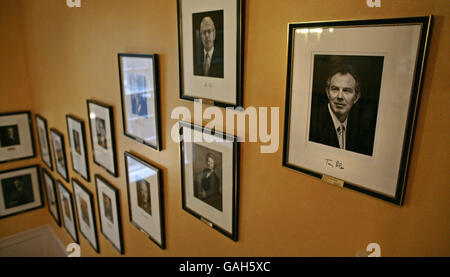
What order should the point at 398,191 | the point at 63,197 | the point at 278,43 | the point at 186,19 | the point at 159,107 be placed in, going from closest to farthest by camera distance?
the point at 398,191
the point at 278,43
the point at 186,19
the point at 159,107
the point at 63,197

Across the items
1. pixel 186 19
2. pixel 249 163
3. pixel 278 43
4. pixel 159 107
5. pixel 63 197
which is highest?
pixel 186 19

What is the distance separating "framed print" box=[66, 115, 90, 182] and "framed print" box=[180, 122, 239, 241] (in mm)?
1198

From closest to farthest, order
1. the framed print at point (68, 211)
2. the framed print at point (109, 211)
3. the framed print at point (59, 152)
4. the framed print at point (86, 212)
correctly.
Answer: the framed print at point (109, 211)
the framed print at point (86, 212)
the framed print at point (59, 152)
the framed print at point (68, 211)

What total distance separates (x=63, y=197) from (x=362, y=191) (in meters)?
2.85

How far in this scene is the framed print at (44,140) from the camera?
289 centimetres

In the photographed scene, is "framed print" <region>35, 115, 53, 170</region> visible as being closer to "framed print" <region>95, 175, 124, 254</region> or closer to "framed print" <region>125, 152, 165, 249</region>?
"framed print" <region>95, 175, 124, 254</region>

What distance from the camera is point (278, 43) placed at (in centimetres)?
91

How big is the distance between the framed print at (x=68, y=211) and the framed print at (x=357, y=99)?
8.21ft

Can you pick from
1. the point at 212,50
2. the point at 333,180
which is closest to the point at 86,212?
the point at 212,50

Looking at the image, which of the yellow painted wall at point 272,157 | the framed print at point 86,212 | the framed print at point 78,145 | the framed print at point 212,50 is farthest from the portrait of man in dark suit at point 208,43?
the framed print at point 86,212

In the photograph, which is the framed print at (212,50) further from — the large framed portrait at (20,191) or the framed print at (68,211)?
the large framed portrait at (20,191)

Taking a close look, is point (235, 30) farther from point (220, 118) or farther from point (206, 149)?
point (206, 149)

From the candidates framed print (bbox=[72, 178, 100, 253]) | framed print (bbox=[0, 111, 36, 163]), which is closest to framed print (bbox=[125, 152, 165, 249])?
framed print (bbox=[72, 178, 100, 253])
